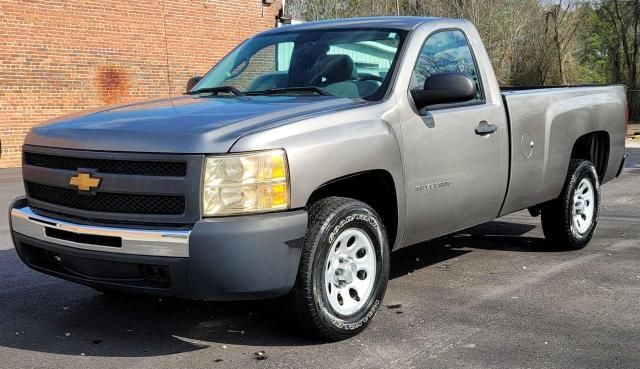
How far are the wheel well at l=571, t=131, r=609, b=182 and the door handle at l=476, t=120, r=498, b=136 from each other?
180cm

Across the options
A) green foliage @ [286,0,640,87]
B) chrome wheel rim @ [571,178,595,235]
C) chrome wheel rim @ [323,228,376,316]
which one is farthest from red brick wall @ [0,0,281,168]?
green foliage @ [286,0,640,87]

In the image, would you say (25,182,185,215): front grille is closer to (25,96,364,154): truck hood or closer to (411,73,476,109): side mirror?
(25,96,364,154): truck hood

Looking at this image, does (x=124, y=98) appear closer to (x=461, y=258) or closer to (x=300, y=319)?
(x=461, y=258)

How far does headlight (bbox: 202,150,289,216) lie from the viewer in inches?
140

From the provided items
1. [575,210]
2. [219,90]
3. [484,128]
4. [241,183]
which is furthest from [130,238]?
[575,210]

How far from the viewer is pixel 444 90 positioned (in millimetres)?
4496

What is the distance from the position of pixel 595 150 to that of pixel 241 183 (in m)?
4.51

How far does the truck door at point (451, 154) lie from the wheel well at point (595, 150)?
1712mm

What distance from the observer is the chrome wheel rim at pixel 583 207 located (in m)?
6.43

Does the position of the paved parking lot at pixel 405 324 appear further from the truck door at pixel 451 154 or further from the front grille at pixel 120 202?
the front grille at pixel 120 202

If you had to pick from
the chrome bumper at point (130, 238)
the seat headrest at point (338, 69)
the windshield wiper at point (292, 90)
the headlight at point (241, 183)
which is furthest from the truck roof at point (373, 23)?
the chrome bumper at point (130, 238)

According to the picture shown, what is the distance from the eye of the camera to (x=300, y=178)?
12.2 ft

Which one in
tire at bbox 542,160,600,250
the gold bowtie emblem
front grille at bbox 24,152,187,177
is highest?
front grille at bbox 24,152,187,177

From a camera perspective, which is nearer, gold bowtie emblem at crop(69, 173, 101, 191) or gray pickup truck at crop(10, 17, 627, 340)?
gray pickup truck at crop(10, 17, 627, 340)
